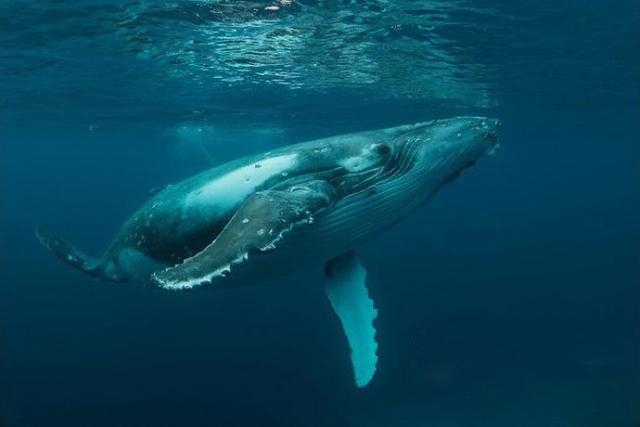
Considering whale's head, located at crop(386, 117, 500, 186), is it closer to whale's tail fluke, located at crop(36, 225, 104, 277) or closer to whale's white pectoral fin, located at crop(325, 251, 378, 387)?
whale's white pectoral fin, located at crop(325, 251, 378, 387)

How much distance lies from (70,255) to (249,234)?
619 cm

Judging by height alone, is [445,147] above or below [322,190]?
above

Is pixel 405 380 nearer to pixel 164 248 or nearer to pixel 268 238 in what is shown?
pixel 164 248

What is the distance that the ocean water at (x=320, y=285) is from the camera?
1159 cm

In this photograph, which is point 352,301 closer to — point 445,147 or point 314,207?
point 445,147

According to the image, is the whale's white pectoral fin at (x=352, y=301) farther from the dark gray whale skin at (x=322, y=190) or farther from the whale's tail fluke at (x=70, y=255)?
the whale's tail fluke at (x=70, y=255)

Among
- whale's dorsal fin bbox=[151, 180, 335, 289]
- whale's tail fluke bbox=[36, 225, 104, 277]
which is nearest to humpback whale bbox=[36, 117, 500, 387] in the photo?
whale's dorsal fin bbox=[151, 180, 335, 289]

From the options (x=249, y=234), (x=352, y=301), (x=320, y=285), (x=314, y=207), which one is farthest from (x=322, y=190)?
(x=320, y=285)

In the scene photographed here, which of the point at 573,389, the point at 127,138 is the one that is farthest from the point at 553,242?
the point at 127,138

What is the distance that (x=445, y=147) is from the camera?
531cm

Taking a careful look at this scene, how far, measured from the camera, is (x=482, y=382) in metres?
12.6

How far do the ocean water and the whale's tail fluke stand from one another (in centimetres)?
185

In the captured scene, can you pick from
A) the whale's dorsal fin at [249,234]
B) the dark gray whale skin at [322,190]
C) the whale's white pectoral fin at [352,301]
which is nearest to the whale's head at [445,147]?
the dark gray whale skin at [322,190]

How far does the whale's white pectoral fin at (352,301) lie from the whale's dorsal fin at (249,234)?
98.2 inches
